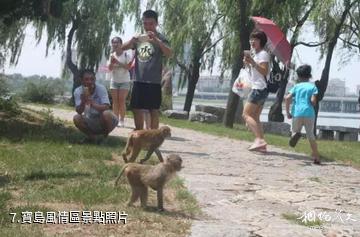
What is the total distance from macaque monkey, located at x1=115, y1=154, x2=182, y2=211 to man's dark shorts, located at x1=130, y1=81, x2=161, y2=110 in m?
3.31

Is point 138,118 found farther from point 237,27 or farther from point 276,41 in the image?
point 237,27

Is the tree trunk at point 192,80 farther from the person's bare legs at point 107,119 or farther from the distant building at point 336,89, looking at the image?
the person's bare legs at point 107,119

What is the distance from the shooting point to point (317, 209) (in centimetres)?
497

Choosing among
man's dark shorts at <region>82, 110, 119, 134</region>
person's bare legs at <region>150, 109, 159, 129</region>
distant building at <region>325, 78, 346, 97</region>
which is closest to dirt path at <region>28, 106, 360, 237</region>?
person's bare legs at <region>150, 109, 159, 129</region>

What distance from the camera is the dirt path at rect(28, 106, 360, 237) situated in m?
4.24

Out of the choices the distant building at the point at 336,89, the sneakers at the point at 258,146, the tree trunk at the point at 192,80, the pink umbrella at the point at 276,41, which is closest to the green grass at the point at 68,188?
the sneakers at the point at 258,146

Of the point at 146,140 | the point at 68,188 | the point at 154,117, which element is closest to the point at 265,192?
the point at 146,140

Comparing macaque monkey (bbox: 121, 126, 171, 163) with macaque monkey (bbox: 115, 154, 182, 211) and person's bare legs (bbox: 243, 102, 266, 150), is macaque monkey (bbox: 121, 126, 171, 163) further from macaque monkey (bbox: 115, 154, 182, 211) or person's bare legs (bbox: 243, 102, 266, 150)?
person's bare legs (bbox: 243, 102, 266, 150)

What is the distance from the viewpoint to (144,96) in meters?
7.76

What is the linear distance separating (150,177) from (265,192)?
161 cm

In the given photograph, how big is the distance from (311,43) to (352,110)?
325 centimetres

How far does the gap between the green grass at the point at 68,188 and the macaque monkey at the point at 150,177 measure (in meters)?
0.10

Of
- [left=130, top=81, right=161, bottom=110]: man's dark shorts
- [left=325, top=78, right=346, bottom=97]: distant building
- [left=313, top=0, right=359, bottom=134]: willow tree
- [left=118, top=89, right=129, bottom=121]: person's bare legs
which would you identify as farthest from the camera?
[left=325, top=78, right=346, bottom=97]: distant building

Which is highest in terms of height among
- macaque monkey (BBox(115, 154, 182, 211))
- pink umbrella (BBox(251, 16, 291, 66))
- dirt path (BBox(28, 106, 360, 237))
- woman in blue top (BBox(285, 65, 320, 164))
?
pink umbrella (BBox(251, 16, 291, 66))
